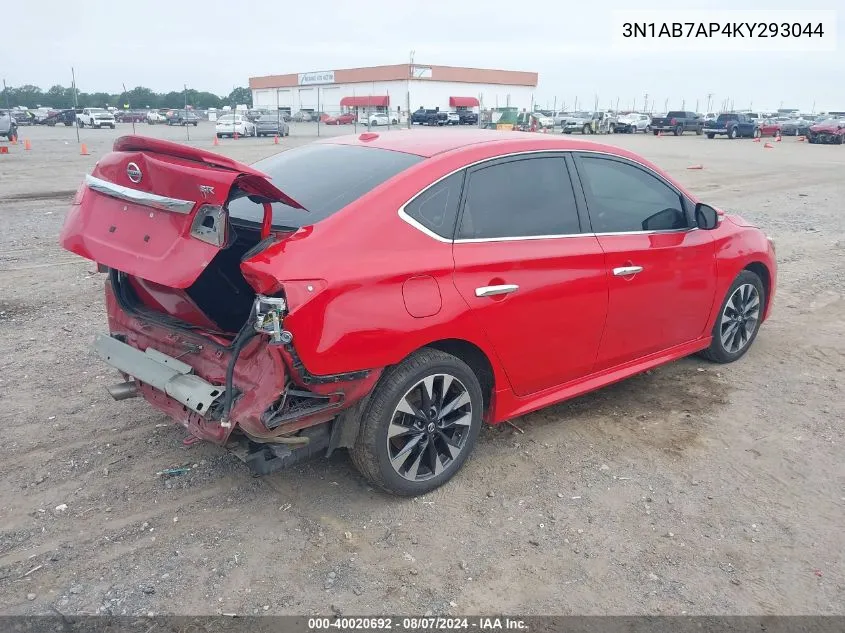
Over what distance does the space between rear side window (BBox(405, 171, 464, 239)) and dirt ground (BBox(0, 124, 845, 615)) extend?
1.38m

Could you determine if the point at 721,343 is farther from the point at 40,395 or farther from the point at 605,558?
the point at 40,395

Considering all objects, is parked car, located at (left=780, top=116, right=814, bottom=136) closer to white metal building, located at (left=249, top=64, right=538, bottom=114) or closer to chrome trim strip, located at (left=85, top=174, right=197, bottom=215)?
white metal building, located at (left=249, top=64, right=538, bottom=114)

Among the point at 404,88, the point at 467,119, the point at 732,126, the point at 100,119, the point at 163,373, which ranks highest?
the point at 404,88

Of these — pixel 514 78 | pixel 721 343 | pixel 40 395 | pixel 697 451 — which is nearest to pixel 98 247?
pixel 40 395

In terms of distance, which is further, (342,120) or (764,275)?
(342,120)

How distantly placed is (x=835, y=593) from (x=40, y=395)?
184 inches

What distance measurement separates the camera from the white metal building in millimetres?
73562

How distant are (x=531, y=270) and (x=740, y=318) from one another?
2.53m

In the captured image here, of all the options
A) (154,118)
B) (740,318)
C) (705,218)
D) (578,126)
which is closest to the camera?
(705,218)

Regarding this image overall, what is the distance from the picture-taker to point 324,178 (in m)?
3.74

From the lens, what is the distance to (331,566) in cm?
308


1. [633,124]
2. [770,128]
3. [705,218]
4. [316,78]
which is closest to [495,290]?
[705,218]

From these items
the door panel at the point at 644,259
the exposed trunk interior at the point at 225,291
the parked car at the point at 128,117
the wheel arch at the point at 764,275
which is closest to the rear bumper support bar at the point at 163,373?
the exposed trunk interior at the point at 225,291

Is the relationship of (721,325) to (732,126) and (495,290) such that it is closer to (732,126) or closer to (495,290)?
(495,290)
